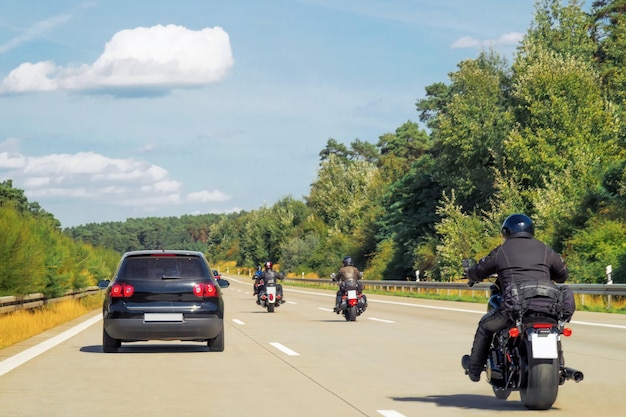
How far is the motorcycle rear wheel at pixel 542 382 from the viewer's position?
8492mm

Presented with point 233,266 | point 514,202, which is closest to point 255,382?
point 514,202

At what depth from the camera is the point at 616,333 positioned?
19094 mm

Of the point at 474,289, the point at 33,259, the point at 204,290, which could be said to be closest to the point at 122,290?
the point at 204,290

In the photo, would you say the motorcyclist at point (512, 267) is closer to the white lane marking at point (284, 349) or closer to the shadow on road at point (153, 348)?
the white lane marking at point (284, 349)

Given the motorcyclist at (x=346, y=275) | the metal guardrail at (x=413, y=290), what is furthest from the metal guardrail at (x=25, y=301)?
the motorcyclist at (x=346, y=275)

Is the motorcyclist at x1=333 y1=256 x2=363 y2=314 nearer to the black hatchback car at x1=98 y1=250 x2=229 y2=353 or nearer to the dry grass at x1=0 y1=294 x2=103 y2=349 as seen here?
the dry grass at x1=0 y1=294 x2=103 y2=349

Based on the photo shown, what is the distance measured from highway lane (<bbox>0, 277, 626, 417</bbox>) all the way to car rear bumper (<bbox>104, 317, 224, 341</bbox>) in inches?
11.7

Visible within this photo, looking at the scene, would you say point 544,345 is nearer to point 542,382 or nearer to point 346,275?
point 542,382

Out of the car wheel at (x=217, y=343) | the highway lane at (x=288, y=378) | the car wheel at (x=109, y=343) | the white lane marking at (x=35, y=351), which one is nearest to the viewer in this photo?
the highway lane at (x=288, y=378)

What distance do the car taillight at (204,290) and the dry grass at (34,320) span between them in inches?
142

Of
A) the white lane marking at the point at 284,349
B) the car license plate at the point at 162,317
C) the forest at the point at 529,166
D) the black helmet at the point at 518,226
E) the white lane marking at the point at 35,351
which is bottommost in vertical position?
the white lane marking at the point at 284,349

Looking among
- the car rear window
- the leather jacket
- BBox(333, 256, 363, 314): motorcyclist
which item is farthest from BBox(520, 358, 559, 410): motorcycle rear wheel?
BBox(333, 256, 363, 314): motorcyclist

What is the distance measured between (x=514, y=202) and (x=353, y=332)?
1450 inches

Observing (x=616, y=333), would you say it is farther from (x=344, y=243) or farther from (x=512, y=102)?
(x=344, y=243)
